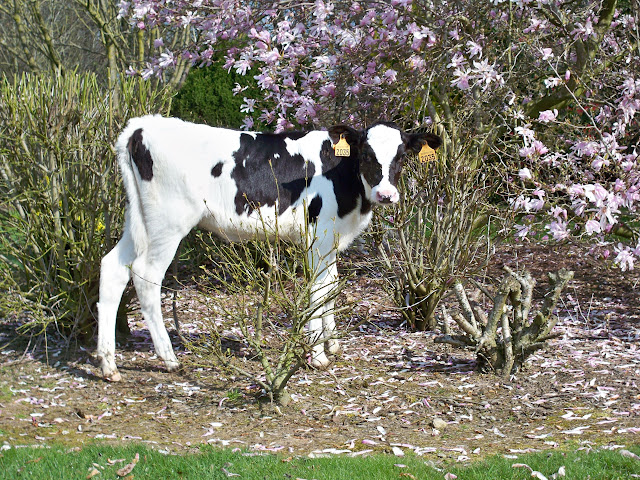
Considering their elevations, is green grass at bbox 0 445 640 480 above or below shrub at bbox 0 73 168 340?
below

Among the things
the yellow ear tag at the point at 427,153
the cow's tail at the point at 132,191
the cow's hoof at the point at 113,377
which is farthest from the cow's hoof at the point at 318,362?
the yellow ear tag at the point at 427,153

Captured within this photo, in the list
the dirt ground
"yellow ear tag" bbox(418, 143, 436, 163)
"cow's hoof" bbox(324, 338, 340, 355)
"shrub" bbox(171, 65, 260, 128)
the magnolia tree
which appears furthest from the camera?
"shrub" bbox(171, 65, 260, 128)

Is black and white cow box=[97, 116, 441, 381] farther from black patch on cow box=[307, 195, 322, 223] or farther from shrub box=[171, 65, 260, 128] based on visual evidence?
shrub box=[171, 65, 260, 128]

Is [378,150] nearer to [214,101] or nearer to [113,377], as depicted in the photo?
[113,377]

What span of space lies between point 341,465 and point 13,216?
3.75m

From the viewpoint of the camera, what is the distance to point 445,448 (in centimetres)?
418

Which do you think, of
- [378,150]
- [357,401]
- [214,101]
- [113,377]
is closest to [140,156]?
[113,377]

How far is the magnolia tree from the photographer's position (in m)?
6.31

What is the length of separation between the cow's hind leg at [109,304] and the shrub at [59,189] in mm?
429

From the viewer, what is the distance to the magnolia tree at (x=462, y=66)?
6309mm

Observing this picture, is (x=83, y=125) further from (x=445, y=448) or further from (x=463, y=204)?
(x=445, y=448)

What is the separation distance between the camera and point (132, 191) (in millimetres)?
5605

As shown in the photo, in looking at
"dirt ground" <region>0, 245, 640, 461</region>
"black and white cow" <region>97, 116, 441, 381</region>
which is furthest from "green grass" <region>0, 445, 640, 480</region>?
"black and white cow" <region>97, 116, 441, 381</region>

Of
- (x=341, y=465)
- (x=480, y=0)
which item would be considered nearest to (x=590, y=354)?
(x=341, y=465)
